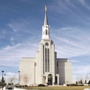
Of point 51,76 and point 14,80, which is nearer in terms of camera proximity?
point 51,76

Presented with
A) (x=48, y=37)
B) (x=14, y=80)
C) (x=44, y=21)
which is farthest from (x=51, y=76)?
(x=14, y=80)

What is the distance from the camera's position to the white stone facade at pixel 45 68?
105575 mm

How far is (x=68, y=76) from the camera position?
112m

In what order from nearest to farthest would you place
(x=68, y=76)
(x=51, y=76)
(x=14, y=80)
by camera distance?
(x=51, y=76) → (x=68, y=76) → (x=14, y=80)

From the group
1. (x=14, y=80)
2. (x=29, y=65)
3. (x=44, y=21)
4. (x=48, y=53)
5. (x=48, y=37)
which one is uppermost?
(x=44, y=21)

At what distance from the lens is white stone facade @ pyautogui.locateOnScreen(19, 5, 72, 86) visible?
106 m

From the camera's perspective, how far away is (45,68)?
10712cm

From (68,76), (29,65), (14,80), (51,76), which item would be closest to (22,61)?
(29,65)

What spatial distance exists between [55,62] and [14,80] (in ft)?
159

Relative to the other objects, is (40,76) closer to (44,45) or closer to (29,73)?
(29,73)

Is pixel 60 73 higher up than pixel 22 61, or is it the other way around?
pixel 22 61

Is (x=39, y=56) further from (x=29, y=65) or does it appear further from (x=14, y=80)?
(x=14, y=80)

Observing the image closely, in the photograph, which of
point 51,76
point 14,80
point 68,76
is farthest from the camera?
point 14,80

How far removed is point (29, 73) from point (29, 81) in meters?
4.44
